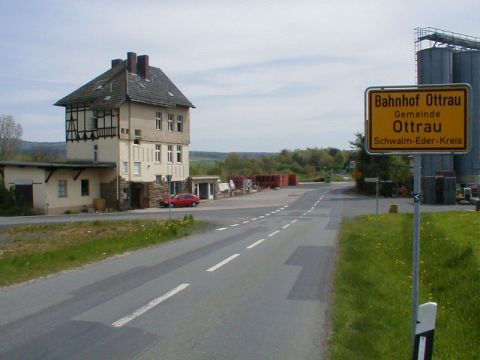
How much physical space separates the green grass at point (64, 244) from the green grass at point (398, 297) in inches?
270

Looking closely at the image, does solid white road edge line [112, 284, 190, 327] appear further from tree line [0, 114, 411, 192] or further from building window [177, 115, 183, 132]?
building window [177, 115, 183, 132]

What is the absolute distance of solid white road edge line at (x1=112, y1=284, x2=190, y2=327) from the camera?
25.4 ft

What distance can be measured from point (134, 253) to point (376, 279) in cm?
809

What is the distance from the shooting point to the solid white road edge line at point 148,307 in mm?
7734

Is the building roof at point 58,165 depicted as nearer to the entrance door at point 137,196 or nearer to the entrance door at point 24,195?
the entrance door at point 24,195

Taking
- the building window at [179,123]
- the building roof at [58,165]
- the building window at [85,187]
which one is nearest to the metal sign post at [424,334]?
the building roof at [58,165]

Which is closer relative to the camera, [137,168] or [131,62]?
[137,168]

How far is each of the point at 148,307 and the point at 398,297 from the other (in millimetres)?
4231

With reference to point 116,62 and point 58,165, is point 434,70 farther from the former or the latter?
point 58,165

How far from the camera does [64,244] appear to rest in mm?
20516

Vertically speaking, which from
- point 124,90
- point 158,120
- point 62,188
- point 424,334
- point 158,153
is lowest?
point 424,334

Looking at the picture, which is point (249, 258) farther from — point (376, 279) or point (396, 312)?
point (396, 312)

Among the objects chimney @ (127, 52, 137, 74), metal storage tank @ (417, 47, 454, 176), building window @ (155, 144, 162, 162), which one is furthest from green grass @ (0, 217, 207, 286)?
metal storage tank @ (417, 47, 454, 176)

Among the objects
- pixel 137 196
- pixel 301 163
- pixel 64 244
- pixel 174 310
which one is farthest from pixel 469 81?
pixel 301 163
